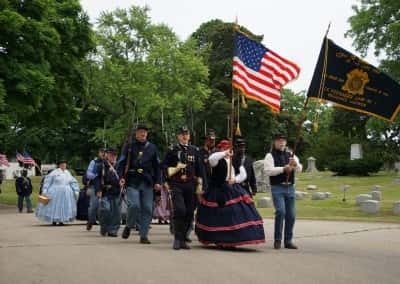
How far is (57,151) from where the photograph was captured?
6738cm

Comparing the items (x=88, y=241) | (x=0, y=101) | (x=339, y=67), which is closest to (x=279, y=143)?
(x=339, y=67)

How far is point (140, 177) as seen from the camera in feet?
38.6

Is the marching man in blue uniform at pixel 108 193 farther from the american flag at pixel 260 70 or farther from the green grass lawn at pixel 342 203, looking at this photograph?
the green grass lawn at pixel 342 203

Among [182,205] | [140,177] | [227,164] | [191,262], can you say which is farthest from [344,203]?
[191,262]

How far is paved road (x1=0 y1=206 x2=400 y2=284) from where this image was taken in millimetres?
7539

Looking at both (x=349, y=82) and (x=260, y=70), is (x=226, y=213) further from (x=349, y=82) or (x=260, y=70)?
(x=349, y=82)

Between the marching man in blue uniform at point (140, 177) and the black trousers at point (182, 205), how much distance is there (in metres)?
0.94

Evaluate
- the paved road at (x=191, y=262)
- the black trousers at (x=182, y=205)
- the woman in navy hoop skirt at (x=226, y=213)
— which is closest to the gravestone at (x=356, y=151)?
the paved road at (x=191, y=262)

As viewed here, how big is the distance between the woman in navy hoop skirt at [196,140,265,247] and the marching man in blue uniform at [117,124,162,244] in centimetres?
114

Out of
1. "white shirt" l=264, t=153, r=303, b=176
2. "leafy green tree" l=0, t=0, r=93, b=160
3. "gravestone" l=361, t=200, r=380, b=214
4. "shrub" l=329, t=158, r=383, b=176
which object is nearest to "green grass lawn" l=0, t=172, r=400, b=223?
"gravestone" l=361, t=200, r=380, b=214

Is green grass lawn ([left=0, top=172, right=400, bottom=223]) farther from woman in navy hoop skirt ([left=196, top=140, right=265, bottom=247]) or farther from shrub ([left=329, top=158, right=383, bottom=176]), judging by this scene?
woman in navy hoop skirt ([left=196, top=140, right=265, bottom=247])

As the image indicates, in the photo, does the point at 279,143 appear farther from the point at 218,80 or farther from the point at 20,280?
the point at 218,80

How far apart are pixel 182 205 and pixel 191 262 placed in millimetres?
2077

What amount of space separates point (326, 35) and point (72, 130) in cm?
5784
